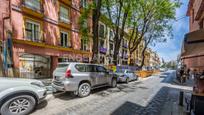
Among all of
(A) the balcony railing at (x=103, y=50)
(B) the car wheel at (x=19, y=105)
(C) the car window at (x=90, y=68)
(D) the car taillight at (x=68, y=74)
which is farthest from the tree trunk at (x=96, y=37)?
(A) the balcony railing at (x=103, y=50)

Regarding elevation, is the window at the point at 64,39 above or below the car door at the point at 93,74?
above

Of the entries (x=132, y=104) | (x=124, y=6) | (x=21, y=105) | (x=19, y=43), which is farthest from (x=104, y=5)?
(x=21, y=105)

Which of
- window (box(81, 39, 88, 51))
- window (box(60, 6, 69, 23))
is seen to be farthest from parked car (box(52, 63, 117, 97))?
window (box(81, 39, 88, 51))

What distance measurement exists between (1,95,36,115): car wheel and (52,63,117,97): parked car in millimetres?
2233

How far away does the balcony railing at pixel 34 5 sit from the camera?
13695 millimetres

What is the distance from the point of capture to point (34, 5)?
1465 cm

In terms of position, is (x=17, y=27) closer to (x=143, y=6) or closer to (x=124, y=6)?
(x=124, y=6)

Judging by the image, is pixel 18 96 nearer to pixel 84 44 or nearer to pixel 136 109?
pixel 136 109

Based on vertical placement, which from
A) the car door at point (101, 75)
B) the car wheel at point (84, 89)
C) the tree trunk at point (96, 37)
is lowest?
the car wheel at point (84, 89)

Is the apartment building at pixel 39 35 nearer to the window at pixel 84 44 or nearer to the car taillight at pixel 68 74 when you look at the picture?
the window at pixel 84 44

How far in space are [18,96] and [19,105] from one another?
309 mm

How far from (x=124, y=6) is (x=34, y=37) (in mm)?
10055

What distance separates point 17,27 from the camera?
13.0 m

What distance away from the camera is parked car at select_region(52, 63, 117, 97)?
7.63m
